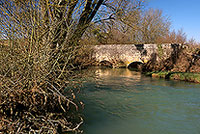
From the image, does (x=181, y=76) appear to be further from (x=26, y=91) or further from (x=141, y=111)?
(x=26, y=91)

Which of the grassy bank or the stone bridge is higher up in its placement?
the stone bridge

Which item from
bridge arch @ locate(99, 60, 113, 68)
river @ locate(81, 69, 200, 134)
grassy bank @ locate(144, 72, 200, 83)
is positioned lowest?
river @ locate(81, 69, 200, 134)

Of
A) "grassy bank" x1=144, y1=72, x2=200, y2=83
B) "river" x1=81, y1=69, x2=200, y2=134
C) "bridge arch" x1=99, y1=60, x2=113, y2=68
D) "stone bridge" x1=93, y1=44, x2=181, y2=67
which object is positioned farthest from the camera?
"bridge arch" x1=99, y1=60, x2=113, y2=68

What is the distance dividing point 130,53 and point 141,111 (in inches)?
497

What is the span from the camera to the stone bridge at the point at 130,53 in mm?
16281

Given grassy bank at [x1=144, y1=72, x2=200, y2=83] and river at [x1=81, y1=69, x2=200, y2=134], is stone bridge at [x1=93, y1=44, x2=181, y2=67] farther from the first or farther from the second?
river at [x1=81, y1=69, x2=200, y2=134]

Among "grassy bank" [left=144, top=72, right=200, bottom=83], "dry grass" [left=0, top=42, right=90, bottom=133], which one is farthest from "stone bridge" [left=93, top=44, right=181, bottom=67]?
"dry grass" [left=0, top=42, right=90, bottom=133]

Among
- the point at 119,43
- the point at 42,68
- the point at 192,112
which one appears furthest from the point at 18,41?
the point at 119,43

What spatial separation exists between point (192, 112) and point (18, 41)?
4762mm

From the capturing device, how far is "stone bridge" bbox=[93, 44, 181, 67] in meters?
16.3

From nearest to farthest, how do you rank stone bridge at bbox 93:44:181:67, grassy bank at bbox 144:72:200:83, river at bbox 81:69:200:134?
1. river at bbox 81:69:200:134
2. grassy bank at bbox 144:72:200:83
3. stone bridge at bbox 93:44:181:67

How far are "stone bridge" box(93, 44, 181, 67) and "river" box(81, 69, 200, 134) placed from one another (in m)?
8.33

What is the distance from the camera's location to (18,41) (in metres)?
Answer: 3.99

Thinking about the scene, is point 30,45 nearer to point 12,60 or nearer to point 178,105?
point 12,60
